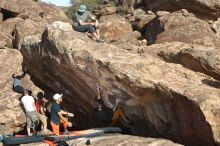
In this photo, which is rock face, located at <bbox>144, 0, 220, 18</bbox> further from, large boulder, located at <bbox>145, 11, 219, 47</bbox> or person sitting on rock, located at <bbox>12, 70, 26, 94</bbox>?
person sitting on rock, located at <bbox>12, 70, 26, 94</bbox>

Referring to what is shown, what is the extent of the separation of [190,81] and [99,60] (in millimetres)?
3227

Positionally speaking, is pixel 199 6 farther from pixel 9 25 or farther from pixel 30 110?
pixel 30 110

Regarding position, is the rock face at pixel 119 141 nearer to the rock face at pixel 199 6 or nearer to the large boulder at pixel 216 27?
the large boulder at pixel 216 27

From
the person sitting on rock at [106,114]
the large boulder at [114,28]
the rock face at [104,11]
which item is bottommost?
the rock face at [104,11]

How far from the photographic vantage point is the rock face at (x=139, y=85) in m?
14.6

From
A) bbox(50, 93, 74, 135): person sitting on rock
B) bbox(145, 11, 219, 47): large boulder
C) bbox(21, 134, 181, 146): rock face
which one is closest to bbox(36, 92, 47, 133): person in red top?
bbox(50, 93, 74, 135): person sitting on rock

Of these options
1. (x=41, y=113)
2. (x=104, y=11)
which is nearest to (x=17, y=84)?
(x=41, y=113)

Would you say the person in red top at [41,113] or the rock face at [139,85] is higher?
the rock face at [139,85]

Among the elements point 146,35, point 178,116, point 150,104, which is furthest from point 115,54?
point 146,35

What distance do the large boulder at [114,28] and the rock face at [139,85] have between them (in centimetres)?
1133

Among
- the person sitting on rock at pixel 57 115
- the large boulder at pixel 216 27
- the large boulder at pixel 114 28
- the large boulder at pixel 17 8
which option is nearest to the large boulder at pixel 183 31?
the large boulder at pixel 216 27

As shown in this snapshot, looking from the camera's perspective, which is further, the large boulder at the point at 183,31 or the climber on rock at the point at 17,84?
the large boulder at the point at 183,31

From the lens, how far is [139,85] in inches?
623

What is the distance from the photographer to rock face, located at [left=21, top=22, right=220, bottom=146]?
574 inches
